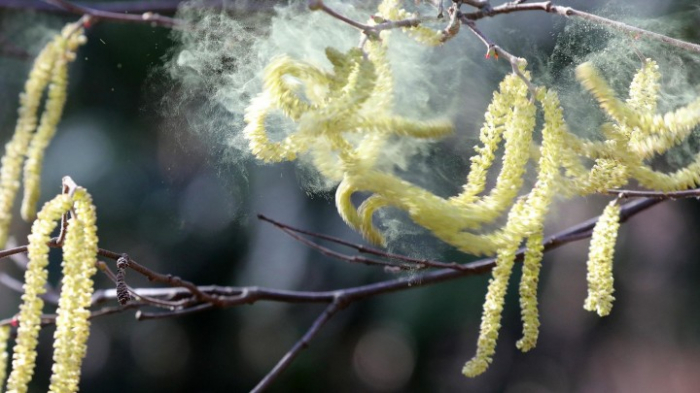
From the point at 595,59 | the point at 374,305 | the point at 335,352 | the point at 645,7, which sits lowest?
the point at 335,352

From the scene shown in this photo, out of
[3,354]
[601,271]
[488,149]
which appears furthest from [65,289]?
[601,271]

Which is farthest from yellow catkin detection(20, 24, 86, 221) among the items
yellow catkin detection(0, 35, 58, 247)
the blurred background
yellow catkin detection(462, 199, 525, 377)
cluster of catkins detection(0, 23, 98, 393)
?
the blurred background

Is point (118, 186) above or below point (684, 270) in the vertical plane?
below

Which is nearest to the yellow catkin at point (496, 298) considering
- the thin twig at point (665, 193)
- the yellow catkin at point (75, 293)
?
the thin twig at point (665, 193)

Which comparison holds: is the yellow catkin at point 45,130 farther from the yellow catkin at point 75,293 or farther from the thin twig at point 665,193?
the thin twig at point 665,193

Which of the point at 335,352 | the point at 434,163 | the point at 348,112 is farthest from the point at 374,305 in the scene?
Answer: the point at 348,112

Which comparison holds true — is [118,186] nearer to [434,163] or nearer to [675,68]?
[434,163]
